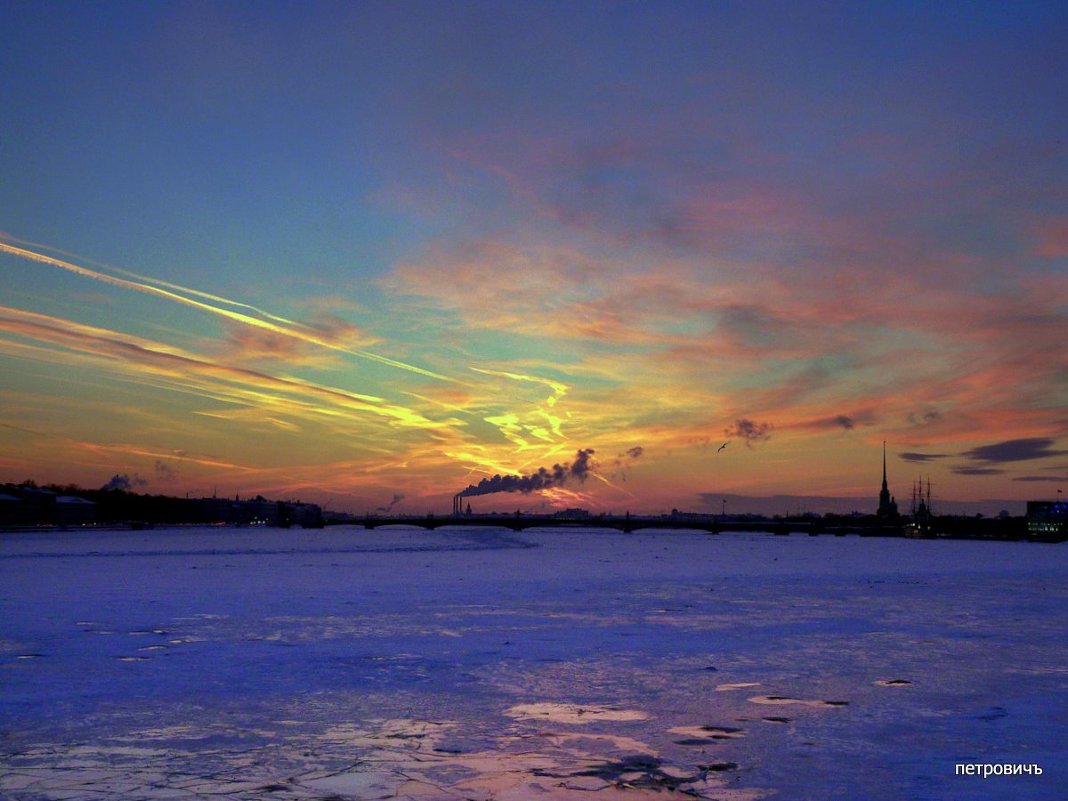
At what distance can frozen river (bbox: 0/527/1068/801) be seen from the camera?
30.5ft

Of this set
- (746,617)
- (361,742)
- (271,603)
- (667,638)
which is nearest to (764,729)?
(361,742)

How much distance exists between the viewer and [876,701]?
1362cm

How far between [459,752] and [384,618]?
15.0m

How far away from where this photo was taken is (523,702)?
1339cm

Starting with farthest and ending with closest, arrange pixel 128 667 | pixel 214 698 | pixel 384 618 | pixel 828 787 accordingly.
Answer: pixel 384 618 → pixel 128 667 → pixel 214 698 → pixel 828 787

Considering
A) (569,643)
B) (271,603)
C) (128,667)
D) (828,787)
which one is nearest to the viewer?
(828,787)

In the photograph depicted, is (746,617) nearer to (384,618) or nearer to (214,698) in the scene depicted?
(384,618)

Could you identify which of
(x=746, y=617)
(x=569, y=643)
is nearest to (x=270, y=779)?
(x=569, y=643)

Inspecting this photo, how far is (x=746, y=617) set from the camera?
86.0ft

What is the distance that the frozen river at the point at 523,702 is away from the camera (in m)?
9.29

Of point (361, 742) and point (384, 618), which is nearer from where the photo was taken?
point (361, 742)

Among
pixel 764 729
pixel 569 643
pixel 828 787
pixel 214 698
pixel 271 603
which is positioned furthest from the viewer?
pixel 271 603

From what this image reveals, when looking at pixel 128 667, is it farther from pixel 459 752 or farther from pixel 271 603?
pixel 271 603

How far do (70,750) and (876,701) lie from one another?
36.3 feet
